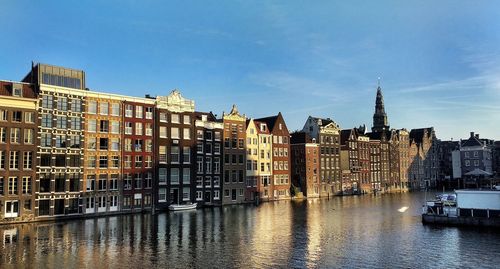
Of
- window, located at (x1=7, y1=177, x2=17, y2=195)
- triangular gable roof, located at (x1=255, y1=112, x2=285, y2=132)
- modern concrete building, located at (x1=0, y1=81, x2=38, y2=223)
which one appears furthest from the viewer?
triangular gable roof, located at (x1=255, y1=112, x2=285, y2=132)

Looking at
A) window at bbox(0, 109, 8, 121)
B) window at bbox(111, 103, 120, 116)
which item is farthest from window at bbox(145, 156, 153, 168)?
window at bbox(0, 109, 8, 121)

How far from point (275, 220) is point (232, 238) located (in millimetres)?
19615

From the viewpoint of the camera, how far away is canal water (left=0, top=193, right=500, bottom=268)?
1602 inches

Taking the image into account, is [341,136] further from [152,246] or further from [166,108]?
[152,246]

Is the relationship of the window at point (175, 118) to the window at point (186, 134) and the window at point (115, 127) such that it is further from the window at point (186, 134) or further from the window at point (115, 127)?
the window at point (115, 127)

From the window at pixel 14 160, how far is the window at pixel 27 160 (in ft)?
3.52

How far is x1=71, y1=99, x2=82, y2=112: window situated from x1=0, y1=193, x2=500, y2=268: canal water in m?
20.4

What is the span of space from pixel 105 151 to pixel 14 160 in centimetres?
1648

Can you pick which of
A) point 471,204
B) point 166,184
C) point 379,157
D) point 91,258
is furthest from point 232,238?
point 379,157

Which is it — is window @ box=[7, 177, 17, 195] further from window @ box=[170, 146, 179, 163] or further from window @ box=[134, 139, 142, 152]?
window @ box=[170, 146, 179, 163]

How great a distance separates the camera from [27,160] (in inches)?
2901

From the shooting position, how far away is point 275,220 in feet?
239

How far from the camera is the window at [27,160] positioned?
73375 mm

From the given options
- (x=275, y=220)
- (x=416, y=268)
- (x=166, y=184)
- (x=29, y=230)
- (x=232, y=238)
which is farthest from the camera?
(x=166, y=184)
